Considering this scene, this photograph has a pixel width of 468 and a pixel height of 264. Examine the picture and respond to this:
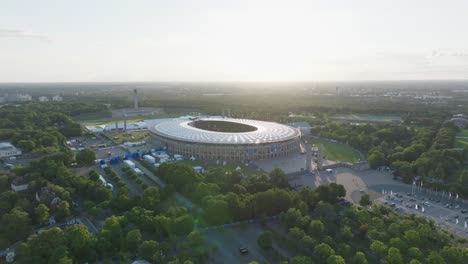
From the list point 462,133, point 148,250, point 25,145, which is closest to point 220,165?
point 148,250

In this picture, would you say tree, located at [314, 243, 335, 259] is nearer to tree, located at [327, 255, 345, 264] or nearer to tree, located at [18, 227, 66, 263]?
tree, located at [327, 255, 345, 264]

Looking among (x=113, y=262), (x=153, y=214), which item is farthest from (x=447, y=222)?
(x=113, y=262)

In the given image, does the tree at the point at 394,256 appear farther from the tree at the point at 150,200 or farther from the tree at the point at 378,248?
the tree at the point at 150,200

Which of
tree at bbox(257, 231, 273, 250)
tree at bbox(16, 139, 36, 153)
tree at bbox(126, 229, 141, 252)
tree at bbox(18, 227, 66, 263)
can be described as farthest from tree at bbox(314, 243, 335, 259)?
tree at bbox(16, 139, 36, 153)

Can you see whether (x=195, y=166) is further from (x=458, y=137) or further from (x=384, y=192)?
(x=458, y=137)

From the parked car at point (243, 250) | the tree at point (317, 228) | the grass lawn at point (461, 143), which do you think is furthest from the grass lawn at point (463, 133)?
the parked car at point (243, 250)

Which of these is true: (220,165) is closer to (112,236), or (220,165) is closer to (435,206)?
(112,236)

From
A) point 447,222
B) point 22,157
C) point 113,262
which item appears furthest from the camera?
point 22,157

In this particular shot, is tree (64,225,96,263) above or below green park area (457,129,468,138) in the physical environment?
below
